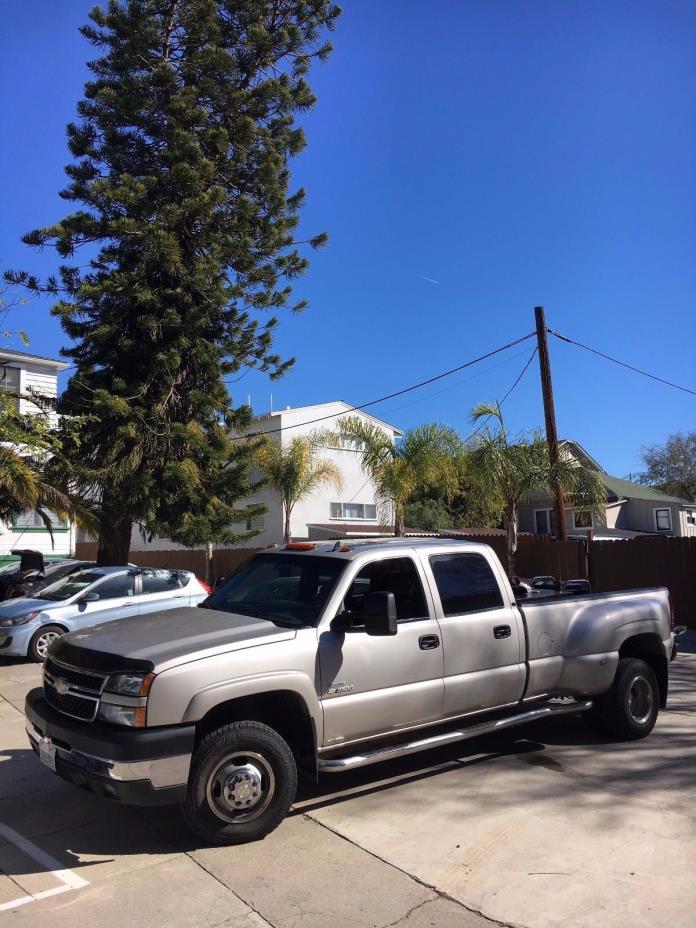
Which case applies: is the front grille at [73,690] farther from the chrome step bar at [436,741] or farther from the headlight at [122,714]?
the chrome step bar at [436,741]

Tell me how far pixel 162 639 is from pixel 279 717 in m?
0.92

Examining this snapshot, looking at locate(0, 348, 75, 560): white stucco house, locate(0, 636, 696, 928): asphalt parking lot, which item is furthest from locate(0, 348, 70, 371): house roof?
locate(0, 636, 696, 928): asphalt parking lot

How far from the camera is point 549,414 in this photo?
55.0 ft

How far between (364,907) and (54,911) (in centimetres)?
155

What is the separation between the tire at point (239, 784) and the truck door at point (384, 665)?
39cm

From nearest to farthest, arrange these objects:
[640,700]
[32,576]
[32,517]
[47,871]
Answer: [47,871], [640,700], [32,576], [32,517]

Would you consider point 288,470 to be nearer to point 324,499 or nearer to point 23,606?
point 324,499

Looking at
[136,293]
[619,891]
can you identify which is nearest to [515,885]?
[619,891]

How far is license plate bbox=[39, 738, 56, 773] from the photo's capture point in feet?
14.7

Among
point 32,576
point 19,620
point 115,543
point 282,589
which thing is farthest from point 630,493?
point 282,589

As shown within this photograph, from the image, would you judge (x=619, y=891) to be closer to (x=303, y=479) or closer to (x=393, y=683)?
(x=393, y=683)

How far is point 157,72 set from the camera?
18.5m

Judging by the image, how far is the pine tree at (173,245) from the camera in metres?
17.7

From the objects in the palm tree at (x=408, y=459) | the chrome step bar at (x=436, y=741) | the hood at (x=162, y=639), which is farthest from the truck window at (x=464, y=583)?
the palm tree at (x=408, y=459)
